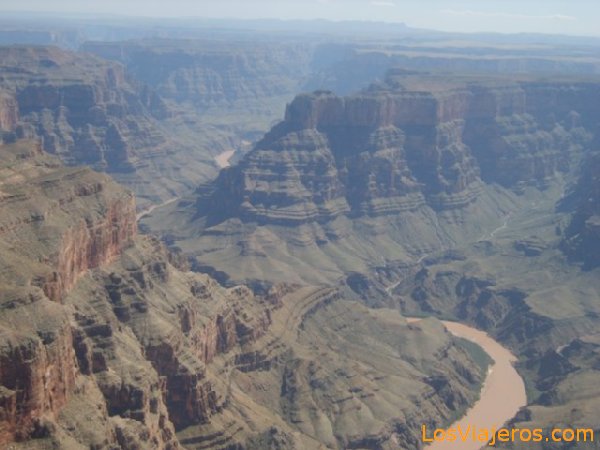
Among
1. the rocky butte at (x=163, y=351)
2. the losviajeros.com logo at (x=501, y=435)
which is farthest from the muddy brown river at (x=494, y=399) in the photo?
the rocky butte at (x=163, y=351)

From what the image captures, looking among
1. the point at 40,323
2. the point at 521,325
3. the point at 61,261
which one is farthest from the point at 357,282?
the point at 40,323

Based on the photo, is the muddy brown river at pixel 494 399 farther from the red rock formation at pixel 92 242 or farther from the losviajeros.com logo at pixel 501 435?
the red rock formation at pixel 92 242

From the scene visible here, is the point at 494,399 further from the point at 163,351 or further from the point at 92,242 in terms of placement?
the point at 92,242

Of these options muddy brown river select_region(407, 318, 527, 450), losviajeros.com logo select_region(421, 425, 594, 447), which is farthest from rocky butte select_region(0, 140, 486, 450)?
losviajeros.com logo select_region(421, 425, 594, 447)

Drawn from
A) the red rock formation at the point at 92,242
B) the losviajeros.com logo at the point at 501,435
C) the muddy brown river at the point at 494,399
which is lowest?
the muddy brown river at the point at 494,399

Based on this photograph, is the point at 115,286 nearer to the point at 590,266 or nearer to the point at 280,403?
the point at 280,403

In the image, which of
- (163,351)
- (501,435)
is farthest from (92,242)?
(501,435)
